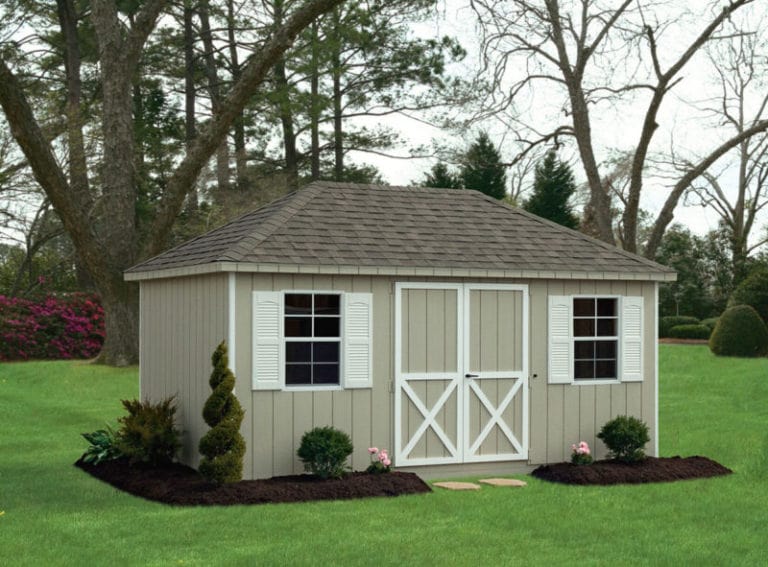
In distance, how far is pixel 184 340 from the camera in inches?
471

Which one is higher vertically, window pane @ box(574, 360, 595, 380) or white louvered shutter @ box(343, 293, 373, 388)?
white louvered shutter @ box(343, 293, 373, 388)

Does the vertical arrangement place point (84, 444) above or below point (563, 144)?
below

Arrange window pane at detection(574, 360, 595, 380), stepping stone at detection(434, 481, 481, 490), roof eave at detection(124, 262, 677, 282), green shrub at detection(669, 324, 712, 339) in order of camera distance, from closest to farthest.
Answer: roof eave at detection(124, 262, 677, 282)
stepping stone at detection(434, 481, 481, 490)
window pane at detection(574, 360, 595, 380)
green shrub at detection(669, 324, 712, 339)

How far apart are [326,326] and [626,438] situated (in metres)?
3.72

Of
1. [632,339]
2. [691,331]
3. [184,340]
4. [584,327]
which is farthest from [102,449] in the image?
[691,331]

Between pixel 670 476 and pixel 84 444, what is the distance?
308 inches

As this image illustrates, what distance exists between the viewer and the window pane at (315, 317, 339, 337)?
36.5 ft

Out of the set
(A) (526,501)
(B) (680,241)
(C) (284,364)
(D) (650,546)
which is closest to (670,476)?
(A) (526,501)

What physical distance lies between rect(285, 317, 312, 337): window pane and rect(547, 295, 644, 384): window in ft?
10.2

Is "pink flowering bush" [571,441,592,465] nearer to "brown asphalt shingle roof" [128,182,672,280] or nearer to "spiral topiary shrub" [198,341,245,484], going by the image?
"brown asphalt shingle roof" [128,182,672,280]

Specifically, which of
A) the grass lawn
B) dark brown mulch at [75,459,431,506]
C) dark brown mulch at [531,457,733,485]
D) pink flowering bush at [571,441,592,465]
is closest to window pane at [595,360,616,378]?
pink flowering bush at [571,441,592,465]

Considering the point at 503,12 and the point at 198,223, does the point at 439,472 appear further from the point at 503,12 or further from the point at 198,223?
the point at 198,223

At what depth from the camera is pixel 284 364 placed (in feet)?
35.4

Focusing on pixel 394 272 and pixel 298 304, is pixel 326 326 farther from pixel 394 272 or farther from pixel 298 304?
pixel 394 272
